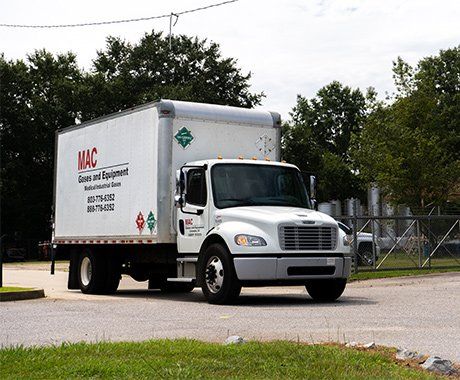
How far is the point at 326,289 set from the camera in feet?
54.1

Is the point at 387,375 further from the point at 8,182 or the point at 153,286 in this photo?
the point at 8,182

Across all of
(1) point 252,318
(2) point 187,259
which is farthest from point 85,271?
(1) point 252,318

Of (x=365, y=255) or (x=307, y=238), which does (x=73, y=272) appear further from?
(x=365, y=255)

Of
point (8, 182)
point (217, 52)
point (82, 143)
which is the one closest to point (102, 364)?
point (82, 143)

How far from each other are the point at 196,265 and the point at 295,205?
213 cm

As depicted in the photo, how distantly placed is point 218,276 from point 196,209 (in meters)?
1.43

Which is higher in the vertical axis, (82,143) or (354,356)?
(82,143)

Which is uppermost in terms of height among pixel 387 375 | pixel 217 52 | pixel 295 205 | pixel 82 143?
pixel 217 52

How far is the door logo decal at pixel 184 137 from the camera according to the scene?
17.1 m

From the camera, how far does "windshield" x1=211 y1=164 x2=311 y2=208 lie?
16156 millimetres

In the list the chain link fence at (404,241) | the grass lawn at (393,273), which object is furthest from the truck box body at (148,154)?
the chain link fence at (404,241)

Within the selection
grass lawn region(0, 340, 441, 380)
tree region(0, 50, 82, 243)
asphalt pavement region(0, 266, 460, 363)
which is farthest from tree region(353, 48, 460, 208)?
grass lawn region(0, 340, 441, 380)

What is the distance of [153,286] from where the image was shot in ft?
68.1

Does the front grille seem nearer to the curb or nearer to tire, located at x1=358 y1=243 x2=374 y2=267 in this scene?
the curb
